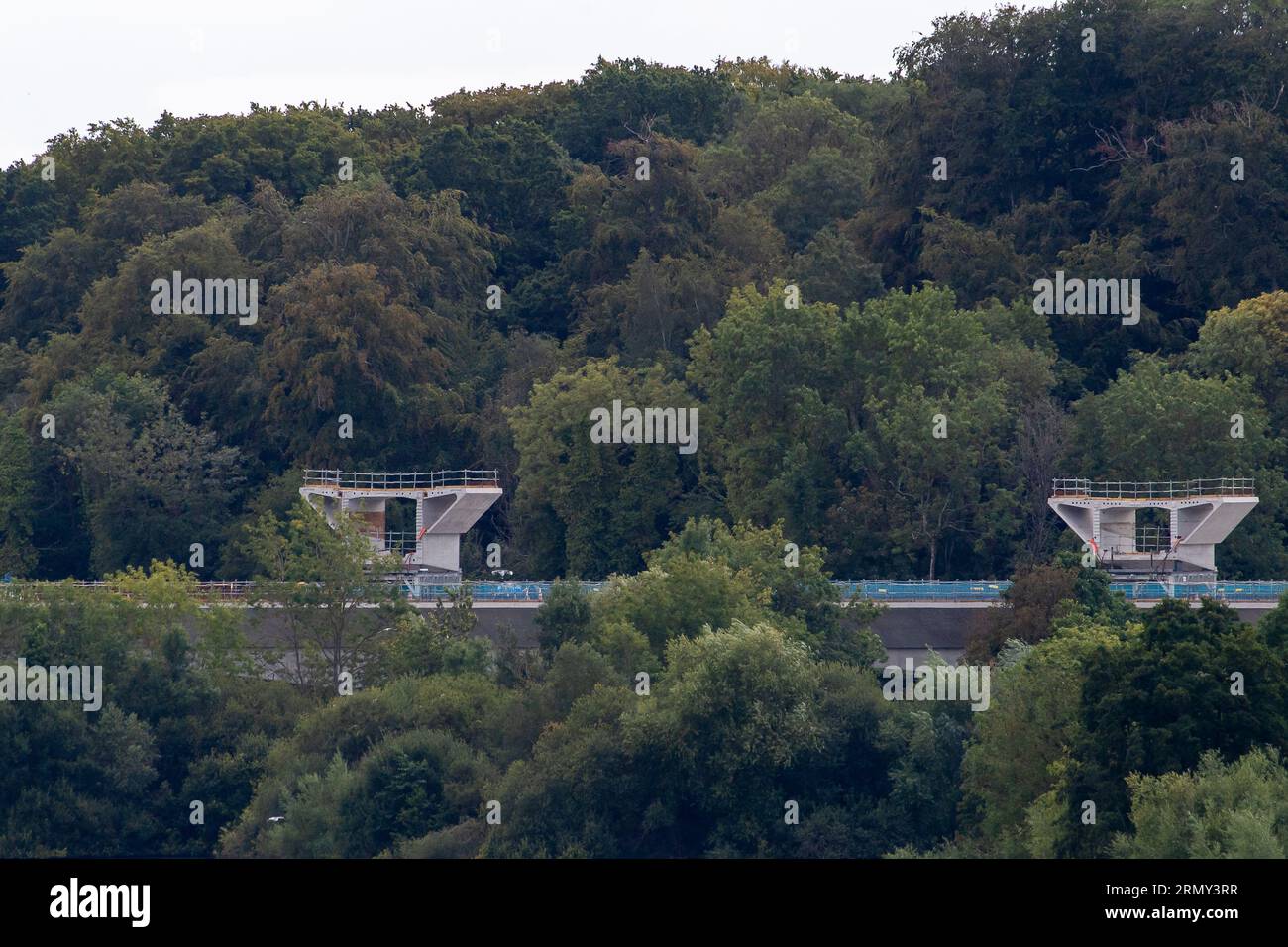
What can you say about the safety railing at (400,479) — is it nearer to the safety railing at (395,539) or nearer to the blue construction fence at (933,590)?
the safety railing at (395,539)

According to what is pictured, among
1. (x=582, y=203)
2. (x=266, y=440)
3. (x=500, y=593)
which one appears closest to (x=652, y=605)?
(x=500, y=593)

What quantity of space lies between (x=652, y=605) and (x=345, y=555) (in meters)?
8.16

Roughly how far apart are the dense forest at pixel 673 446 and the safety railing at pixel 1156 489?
98 centimetres

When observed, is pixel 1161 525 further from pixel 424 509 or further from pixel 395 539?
pixel 395 539

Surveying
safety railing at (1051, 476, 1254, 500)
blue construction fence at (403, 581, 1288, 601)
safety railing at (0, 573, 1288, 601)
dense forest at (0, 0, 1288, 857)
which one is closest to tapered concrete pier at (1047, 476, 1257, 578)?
safety railing at (1051, 476, 1254, 500)

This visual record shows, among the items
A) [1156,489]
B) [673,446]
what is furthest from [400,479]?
[1156,489]

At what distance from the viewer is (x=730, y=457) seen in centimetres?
6675

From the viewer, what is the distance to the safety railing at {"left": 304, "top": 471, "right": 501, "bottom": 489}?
2623 inches

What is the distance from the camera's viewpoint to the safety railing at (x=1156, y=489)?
204 ft

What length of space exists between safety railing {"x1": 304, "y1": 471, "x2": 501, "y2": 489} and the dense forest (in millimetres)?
780

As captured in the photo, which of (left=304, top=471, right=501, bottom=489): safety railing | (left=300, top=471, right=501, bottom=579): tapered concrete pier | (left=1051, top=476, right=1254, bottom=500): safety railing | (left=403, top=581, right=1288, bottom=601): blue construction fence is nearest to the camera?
(left=403, top=581, right=1288, bottom=601): blue construction fence

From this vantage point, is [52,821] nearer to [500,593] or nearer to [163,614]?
[163,614]

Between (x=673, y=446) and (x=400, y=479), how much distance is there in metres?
7.61

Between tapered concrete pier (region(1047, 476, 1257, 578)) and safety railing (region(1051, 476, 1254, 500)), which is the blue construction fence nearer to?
tapered concrete pier (region(1047, 476, 1257, 578))
